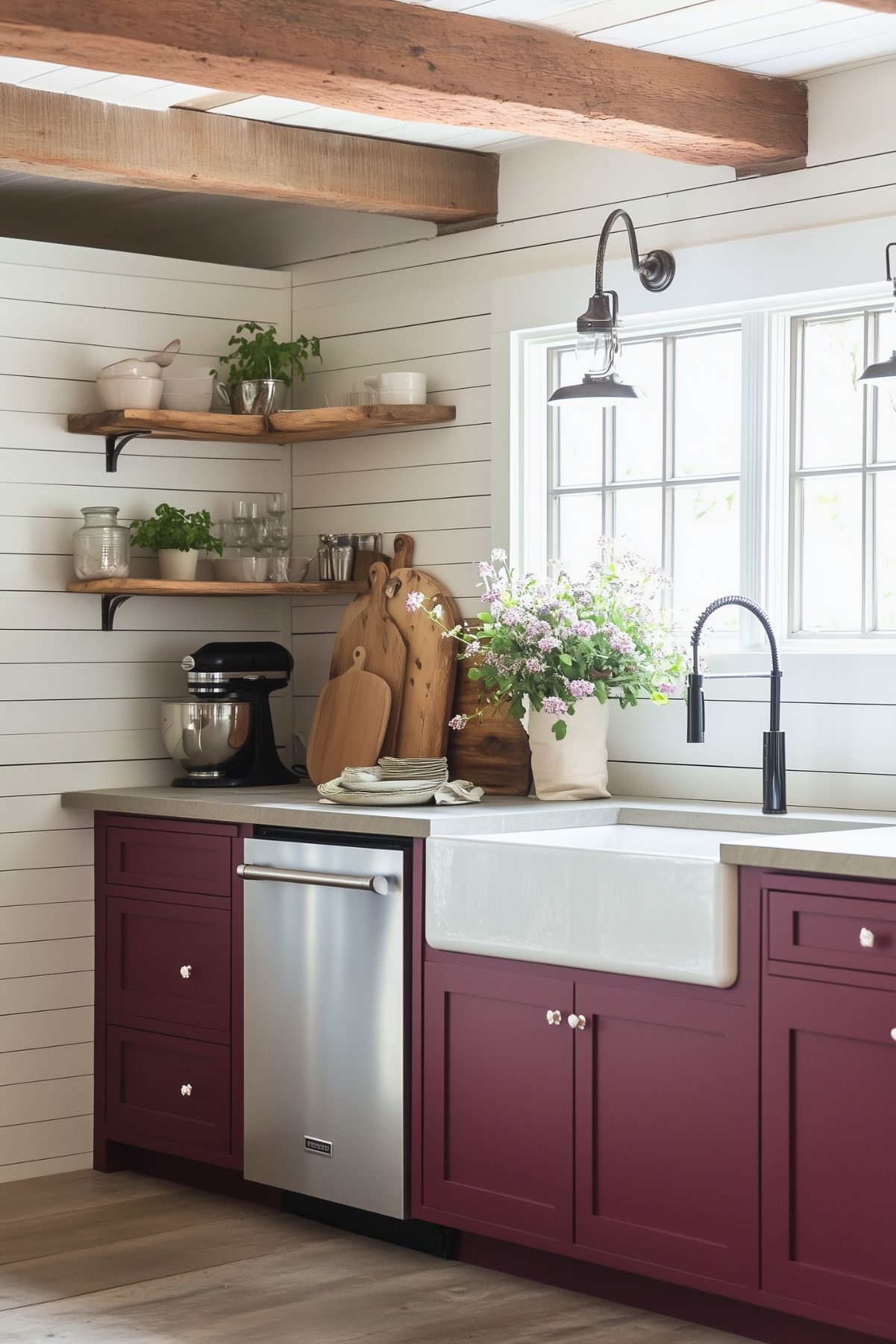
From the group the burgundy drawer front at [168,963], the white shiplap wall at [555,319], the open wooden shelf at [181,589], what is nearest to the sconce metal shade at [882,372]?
the white shiplap wall at [555,319]

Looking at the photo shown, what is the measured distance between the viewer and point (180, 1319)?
10.8 feet

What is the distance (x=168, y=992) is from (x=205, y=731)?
0.66m

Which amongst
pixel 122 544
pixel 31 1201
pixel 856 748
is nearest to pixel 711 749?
pixel 856 748

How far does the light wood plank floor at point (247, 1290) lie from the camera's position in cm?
321

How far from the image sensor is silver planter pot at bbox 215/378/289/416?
15.1ft

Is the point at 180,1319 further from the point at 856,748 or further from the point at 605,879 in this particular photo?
the point at 856,748

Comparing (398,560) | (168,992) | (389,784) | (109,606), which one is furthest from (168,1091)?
(398,560)

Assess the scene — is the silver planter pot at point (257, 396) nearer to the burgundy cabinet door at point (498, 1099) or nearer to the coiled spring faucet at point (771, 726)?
the coiled spring faucet at point (771, 726)

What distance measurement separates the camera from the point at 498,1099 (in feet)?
11.4

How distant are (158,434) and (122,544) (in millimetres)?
359

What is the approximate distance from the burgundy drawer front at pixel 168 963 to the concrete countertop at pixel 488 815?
0.81ft

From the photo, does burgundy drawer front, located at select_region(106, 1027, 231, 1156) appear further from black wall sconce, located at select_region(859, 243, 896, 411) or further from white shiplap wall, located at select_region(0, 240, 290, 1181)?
black wall sconce, located at select_region(859, 243, 896, 411)

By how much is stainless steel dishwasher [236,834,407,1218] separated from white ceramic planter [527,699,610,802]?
548 millimetres

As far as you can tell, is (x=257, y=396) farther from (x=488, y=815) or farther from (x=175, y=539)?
(x=488, y=815)
